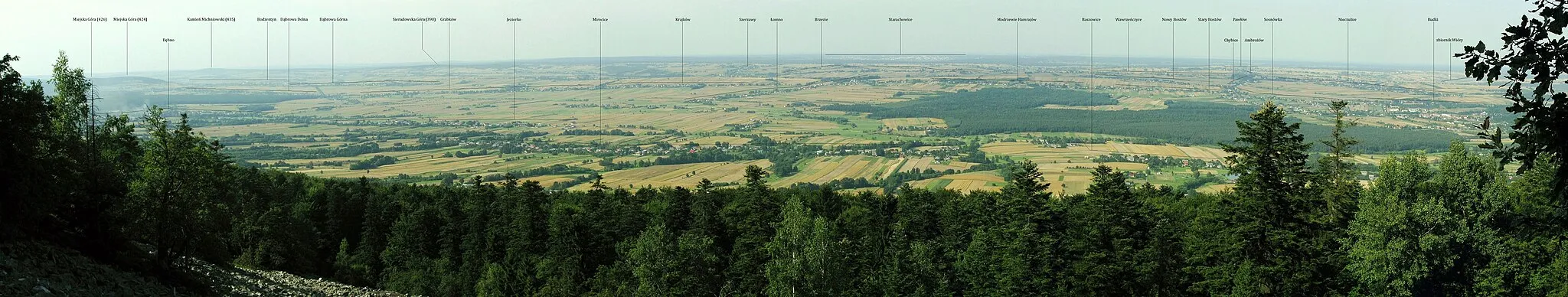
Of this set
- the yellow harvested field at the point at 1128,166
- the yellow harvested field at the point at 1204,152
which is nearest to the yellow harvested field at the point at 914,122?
the yellow harvested field at the point at 1204,152

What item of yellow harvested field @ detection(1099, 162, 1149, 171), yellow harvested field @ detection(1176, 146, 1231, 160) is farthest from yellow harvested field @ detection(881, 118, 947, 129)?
yellow harvested field @ detection(1099, 162, 1149, 171)

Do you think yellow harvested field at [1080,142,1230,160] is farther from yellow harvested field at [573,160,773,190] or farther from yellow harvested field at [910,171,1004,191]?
yellow harvested field at [573,160,773,190]

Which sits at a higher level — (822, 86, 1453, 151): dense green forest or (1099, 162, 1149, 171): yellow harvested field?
(822, 86, 1453, 151): dense green forest

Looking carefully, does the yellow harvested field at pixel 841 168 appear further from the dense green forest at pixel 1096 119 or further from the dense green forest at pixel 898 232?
the dense green forest at pixel 898 232

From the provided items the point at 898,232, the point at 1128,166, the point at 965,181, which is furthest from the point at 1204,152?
the point at 898,232

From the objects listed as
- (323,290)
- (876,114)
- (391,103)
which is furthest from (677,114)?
(323,290)

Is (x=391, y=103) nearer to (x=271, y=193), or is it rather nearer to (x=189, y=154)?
(x=271, y=193)
